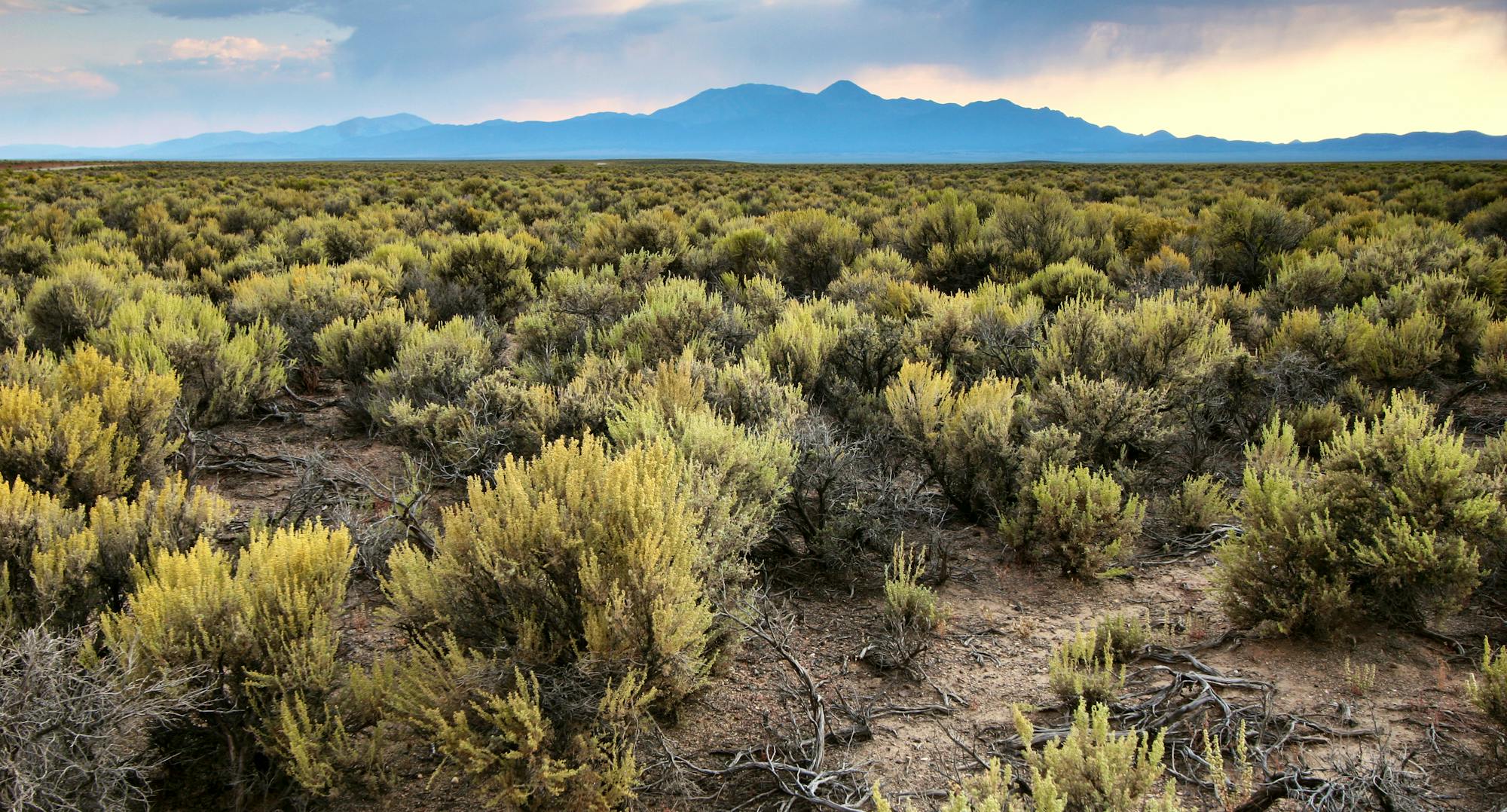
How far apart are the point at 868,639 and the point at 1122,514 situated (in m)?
1.65

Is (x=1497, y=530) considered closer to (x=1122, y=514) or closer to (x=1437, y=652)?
(x=1437, y=652)

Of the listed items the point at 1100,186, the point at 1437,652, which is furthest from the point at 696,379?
the point at 1100,186

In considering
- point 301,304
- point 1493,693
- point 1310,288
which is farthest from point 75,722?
point 1310,288

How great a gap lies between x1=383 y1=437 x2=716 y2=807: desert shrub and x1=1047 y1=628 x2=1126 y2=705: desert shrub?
1365 millimetres

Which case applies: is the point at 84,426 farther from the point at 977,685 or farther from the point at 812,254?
the point at 812,254

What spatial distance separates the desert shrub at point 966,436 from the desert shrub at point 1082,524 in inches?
15.2

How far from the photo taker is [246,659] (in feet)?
7.64

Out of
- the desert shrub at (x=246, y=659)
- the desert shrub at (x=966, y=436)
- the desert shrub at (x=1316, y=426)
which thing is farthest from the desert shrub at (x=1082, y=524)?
the desert shrub at (x=246, y=659)

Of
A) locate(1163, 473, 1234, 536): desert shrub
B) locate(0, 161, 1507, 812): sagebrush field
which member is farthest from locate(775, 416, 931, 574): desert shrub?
locate(1163, 473, 1234, 536): desert shrub

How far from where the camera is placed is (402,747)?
Answer: 265 centimetres

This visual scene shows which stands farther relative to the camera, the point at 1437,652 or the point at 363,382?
the point at 363,382

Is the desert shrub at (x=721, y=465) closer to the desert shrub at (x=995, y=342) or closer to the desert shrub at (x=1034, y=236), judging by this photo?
the desert shrub at (x=995, y=342)

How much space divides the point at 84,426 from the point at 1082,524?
4.93m

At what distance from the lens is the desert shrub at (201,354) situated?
5.31 metres
